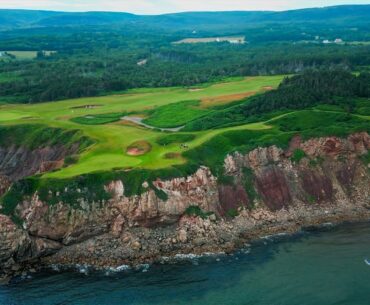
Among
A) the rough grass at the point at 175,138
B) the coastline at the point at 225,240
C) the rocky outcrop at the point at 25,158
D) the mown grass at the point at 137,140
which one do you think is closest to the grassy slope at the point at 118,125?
the mown grass at the point at 137,140

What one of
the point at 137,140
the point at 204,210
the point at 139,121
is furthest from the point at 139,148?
the point at 139,121

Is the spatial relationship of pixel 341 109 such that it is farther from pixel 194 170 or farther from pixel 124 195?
pixel 124 195

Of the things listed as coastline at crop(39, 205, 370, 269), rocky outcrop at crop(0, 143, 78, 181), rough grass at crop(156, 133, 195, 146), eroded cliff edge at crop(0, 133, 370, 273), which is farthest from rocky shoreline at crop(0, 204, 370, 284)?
rocky outcrop at crop(0, 143, 78, 181)

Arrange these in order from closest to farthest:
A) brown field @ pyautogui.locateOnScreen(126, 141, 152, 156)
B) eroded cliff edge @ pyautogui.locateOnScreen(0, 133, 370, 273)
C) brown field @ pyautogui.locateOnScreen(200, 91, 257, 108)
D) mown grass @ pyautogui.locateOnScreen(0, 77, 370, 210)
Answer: eroded cliff edge @ pyautogui.locateOnScreen(0, 133, 370, 273) < mown grass @ pyautogui.locateOnScreen(0, 77, 370, 210) < brown field @ pyautogui.locateOnScreen(126, 141, 152, 156) < brown field @ pyautogui.locateOnScreen(200, 91, 257, 108)

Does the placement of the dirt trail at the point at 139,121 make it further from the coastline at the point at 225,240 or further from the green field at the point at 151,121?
the coastline at the point at 225,240

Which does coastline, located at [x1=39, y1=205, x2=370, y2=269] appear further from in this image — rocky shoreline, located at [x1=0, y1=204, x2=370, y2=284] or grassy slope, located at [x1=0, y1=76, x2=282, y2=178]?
grassy slope, located at [x1=0, y1=76, x2=282, y2=178]

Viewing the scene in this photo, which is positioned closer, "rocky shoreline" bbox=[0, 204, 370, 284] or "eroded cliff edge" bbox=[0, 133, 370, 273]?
"rocky shoreline" bbox=[0, 204, 370, 284]

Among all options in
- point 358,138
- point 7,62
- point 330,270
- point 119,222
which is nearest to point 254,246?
point 330,270

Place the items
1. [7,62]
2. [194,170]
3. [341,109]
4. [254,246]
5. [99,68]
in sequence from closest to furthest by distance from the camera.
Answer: [254,246] < [194,170] < [341,109] < [99,68] < [7,62]
